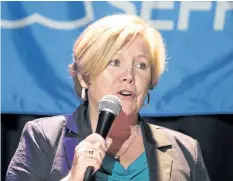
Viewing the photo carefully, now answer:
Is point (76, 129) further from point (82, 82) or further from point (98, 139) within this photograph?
point (98, 139)

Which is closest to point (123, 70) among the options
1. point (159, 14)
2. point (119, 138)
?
point (119, 138)

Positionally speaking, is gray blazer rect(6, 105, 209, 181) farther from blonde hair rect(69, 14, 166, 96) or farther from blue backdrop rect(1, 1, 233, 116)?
blue backdrop rect(1, 1, 233, 116)

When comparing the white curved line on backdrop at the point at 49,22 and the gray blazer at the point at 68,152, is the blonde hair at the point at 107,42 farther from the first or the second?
the white curved line on backdrop at the point at 49,22

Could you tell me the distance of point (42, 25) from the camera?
161 cm

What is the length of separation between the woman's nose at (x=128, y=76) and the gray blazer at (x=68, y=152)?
0.17 metres

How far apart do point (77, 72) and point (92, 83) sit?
0.22 ft

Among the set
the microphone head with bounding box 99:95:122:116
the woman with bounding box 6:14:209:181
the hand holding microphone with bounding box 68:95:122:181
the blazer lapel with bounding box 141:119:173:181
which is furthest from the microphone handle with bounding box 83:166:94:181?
the blazer lapel with bounding box 141:119:173:181

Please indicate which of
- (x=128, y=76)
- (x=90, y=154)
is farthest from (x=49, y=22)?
(x=90, y=154)

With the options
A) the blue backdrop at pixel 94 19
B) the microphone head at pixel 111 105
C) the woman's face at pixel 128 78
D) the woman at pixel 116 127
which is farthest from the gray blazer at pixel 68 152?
the blue backdrop at pixel 94 19

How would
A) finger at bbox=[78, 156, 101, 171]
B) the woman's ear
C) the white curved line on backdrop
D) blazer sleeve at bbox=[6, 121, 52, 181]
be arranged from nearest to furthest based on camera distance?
finger at bbox=[78, 156, 101, 171] → blazer sleeve at bbox=[6, 121, 52, 181] → the woman's ear → the white curved line on backdrop

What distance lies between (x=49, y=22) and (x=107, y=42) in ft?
1.76

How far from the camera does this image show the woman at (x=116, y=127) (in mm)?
1108

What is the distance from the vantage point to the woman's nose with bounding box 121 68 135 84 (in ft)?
3.64

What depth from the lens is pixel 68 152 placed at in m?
1.11
